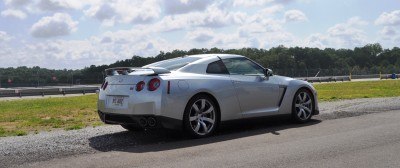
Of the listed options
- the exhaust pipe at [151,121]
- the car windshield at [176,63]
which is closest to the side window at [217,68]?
the car windshield at [176,63]

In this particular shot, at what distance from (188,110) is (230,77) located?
1207 mm

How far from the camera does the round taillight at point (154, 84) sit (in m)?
7.03

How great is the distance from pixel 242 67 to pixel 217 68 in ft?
2.03

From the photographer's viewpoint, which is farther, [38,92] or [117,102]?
[38,92]

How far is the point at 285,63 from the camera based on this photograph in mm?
114500

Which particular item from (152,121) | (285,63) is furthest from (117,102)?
(285,63)

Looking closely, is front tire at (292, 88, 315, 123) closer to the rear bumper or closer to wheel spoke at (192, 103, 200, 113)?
wheel spoke at (192, 103, 200, 113)

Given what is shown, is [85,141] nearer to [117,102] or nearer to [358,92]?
[117,102]

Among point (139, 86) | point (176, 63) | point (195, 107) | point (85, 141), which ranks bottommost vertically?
point (85, 141)

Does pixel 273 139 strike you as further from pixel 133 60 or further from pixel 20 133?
pixel 133 60

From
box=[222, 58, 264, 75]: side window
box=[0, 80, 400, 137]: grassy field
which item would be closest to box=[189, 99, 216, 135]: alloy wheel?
box=[222, 58, 264, 75]: side window

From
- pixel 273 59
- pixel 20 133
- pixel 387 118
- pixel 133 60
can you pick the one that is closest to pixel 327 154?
pixel 387 118

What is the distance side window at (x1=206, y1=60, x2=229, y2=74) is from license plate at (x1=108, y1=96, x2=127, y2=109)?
152 cm

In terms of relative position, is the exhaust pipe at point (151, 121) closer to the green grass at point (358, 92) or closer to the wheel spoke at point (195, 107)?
the wheel spoke at point (195, 107)
